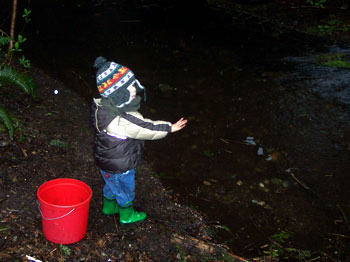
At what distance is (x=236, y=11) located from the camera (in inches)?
448

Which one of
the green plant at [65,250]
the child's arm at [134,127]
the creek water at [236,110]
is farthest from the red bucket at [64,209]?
the creek water at [236,110]

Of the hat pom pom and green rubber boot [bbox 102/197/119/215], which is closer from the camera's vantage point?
the hat pom pom

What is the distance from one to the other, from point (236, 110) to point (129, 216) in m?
3.07

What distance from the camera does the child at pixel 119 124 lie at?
2.93 m

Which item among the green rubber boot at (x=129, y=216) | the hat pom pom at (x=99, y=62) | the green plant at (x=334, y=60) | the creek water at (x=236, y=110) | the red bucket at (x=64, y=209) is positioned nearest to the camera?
the red bucket at (x=64, y=209)

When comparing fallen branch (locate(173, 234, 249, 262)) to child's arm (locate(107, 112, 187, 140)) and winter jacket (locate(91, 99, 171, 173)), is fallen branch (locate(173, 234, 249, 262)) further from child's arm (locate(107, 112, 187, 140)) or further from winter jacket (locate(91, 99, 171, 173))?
child's arm (locate(107, 112, 187, 140))

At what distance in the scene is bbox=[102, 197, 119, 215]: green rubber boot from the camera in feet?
11.7

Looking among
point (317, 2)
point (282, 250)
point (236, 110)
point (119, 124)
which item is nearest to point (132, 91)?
point (119, 124)

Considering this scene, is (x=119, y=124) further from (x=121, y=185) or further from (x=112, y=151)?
(x=121, y=185)

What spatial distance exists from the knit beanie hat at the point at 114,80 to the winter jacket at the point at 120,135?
128 mm

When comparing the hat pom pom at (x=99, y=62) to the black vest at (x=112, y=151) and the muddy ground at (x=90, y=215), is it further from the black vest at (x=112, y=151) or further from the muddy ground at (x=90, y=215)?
the muddy ground at (x=90, y=215)

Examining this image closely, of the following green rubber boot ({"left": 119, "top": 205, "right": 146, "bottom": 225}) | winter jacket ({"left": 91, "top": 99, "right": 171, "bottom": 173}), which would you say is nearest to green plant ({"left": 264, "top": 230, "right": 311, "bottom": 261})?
green rubber boot ({"left": 119, "top": 205, "right": 146, "bottom": 225})

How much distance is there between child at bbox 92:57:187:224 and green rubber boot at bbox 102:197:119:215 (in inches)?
11.4

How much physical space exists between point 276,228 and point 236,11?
8852 mm
